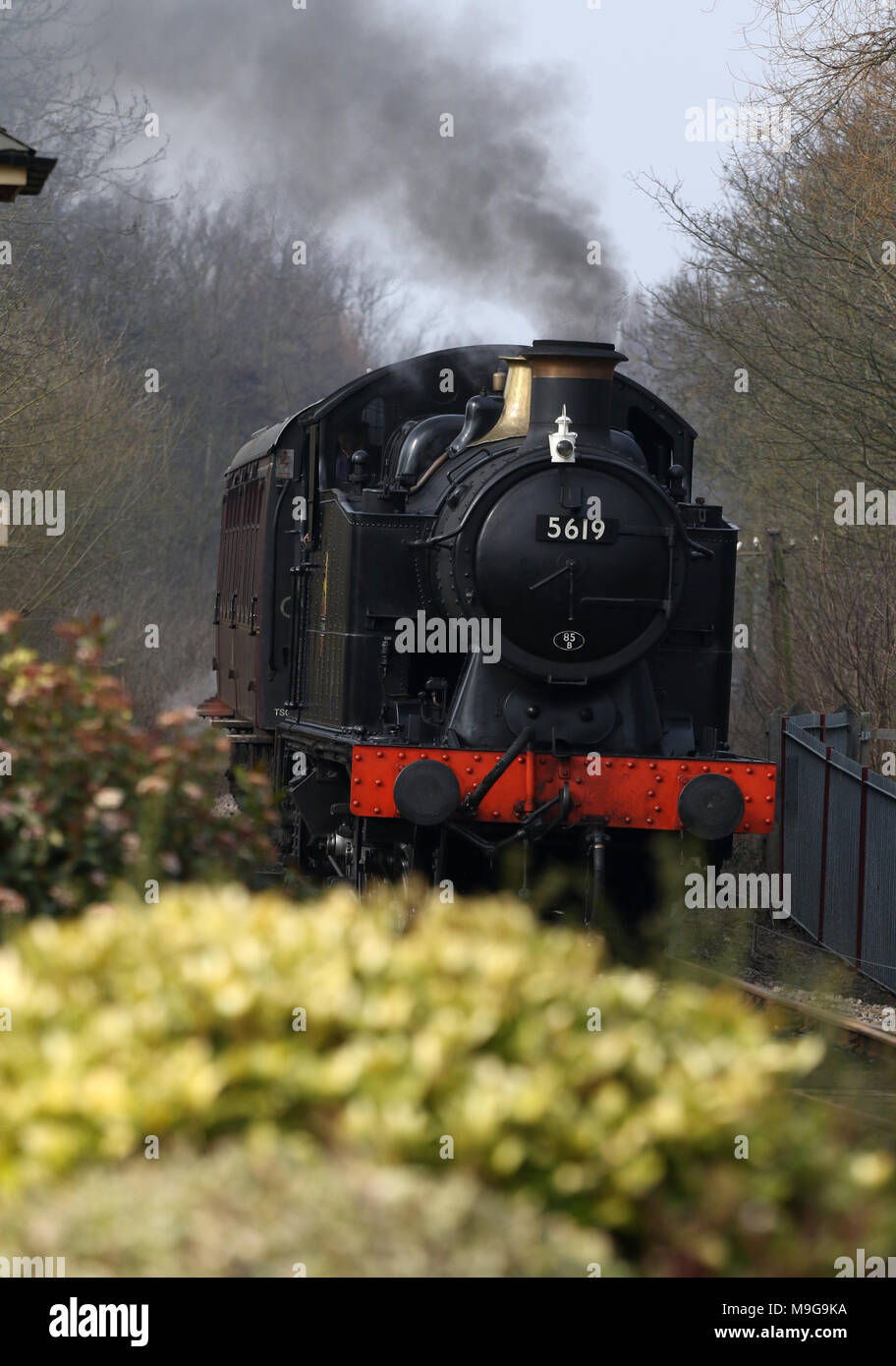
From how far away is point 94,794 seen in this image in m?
4.91

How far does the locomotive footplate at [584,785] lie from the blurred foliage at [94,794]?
3.42 m

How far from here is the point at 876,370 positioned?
50.1 ft

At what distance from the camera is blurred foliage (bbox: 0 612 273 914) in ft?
15.7

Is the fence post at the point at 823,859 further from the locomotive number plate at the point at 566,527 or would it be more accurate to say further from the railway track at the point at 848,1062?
the locomotive number plate at the point at 566,527

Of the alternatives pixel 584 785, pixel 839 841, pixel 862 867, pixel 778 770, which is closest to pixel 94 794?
pixel 584 785

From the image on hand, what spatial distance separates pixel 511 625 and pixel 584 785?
0.92 metres

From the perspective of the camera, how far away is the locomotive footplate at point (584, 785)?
28.9 feet

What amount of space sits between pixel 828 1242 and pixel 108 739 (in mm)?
2793

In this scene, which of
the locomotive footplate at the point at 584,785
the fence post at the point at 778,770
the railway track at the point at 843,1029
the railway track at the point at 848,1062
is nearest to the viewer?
the railway track at the point at 848,1062

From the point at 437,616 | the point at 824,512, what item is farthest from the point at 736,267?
the point at 437,616

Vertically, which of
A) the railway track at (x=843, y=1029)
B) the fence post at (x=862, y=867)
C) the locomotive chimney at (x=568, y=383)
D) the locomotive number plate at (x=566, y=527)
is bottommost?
the railway track at (x=843, y=1029)

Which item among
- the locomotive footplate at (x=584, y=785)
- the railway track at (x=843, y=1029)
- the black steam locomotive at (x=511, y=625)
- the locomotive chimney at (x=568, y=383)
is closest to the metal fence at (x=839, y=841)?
the black steam locomotive at (x=511, y=625)

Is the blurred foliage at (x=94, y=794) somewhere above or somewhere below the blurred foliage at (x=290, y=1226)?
above

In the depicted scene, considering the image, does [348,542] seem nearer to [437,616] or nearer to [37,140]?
[437,616]
